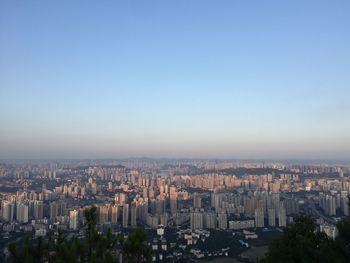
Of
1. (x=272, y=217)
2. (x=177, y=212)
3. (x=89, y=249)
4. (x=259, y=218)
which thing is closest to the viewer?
(x=89, y=249)

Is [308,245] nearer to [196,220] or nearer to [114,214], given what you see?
[196,220]

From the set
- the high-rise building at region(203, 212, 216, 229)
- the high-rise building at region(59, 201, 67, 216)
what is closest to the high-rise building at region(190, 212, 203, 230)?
the high-rise building at region(203, 212, 216, 229)

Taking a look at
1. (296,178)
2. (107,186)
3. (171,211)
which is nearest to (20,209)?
(171,211)

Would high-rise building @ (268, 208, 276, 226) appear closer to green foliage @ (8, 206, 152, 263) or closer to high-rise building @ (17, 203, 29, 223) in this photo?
high-rise building @ (17, 203, 29, 223)

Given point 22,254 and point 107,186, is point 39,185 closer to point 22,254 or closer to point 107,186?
point 107,186

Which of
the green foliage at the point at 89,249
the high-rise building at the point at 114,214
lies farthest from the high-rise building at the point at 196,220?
the green foliage at the point at 89,249

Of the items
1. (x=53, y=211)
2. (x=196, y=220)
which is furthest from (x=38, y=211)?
(x=196, y=220)

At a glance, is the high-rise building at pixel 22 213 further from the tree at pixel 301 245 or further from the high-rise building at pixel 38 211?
the tree at pixel 301 245

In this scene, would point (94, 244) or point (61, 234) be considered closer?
point (94, 244)

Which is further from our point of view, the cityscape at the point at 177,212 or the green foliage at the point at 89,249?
the cityscape at the point at 177,212
